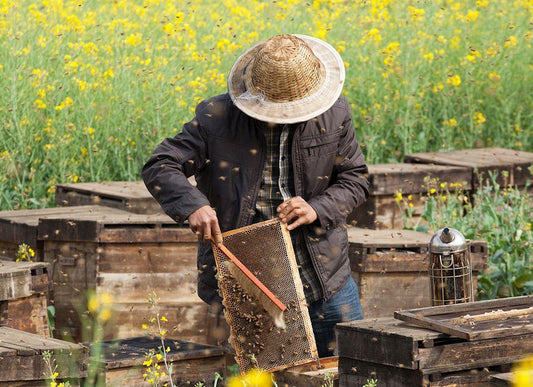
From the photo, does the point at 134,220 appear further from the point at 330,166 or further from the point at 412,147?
the point at 412,147

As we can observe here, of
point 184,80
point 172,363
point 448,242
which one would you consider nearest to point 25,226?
point 172,363

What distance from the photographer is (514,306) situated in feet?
12.7

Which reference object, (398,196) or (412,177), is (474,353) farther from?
(412,177)

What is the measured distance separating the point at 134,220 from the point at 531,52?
5.32 meters

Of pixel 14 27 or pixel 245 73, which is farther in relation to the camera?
pixel 14 27

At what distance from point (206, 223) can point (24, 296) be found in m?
1.29

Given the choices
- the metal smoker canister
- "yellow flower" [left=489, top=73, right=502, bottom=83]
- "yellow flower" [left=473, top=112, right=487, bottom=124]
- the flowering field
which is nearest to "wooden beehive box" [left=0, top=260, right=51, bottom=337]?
the metal smoker canister

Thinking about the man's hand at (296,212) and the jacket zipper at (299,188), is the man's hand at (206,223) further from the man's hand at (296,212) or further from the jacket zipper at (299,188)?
the jacket zipper at (299,188)

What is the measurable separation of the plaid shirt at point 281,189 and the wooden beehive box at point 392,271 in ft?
3.22

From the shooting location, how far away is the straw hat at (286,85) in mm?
3885

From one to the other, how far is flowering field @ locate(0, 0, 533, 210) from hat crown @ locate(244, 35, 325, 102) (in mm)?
3359

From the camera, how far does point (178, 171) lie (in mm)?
4008

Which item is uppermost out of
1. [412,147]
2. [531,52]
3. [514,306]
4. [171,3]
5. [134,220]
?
[171,3]

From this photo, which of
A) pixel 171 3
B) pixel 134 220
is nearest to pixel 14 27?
pixel 171 3
